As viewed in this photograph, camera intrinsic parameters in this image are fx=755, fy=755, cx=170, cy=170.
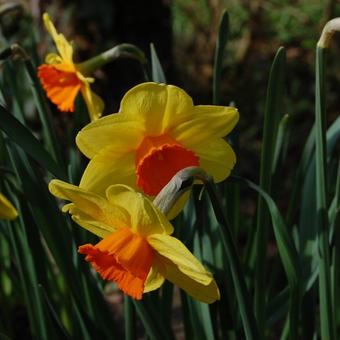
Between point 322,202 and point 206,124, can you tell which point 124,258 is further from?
point 322,202

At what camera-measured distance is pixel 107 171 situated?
1.14 meters

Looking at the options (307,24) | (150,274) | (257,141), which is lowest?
(257,141)

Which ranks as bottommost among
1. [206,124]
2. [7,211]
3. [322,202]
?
[322,202]

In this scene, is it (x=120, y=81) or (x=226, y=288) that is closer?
(x=226, y=288)

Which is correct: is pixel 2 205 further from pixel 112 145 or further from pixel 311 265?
pixel 311 265

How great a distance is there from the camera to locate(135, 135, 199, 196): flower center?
1117mm

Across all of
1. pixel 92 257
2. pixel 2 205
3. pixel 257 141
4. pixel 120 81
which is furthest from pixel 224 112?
pixel 257 141

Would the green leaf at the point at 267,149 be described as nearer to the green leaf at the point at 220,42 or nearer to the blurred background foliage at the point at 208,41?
the green leaf at the point at 220,42

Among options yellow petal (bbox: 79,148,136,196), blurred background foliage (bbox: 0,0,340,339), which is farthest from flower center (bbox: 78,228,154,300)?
blurred background foliage (bbox: 0,0,340,339)

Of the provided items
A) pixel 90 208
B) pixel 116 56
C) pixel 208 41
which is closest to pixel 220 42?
pixel 116 56

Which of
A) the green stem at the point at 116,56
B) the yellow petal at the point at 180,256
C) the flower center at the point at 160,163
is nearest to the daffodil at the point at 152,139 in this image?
the flower center at the point at 160,163

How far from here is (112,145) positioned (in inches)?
44.4

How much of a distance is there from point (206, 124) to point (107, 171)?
17 cm

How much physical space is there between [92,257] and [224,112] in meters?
0.30
